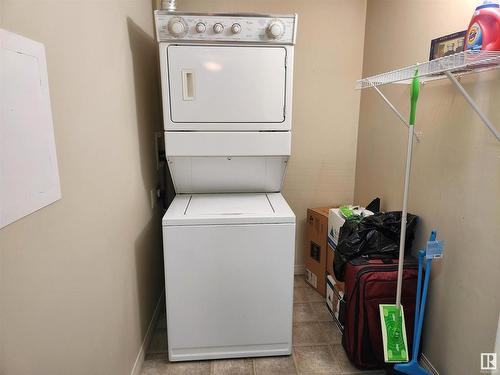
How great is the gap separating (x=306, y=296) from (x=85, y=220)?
1.89 meters

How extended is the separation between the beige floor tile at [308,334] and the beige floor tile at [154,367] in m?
0.79

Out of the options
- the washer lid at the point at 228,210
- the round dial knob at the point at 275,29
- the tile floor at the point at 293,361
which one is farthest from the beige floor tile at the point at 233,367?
the round dial knob at the point at 275,29

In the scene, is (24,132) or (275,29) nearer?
(24,132)

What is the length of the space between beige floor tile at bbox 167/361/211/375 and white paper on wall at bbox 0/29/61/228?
1.32 metres

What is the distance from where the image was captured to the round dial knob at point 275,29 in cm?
174

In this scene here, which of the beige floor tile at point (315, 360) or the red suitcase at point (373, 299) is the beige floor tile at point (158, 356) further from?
the red suitcase at point (373, 299)

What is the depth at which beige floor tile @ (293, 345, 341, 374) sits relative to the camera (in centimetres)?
184

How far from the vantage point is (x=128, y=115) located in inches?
66.5

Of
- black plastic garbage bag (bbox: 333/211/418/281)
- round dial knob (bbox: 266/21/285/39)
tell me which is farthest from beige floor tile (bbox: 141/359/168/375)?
round dial knob (bbox: 266/21/285/39)

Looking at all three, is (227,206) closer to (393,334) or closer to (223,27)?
(223,27)

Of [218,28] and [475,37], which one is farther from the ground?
[218,28]

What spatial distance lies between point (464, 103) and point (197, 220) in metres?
1.37

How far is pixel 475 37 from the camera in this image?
1.21 m

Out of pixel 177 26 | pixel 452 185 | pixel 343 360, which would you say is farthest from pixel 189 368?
pixel 177 26
